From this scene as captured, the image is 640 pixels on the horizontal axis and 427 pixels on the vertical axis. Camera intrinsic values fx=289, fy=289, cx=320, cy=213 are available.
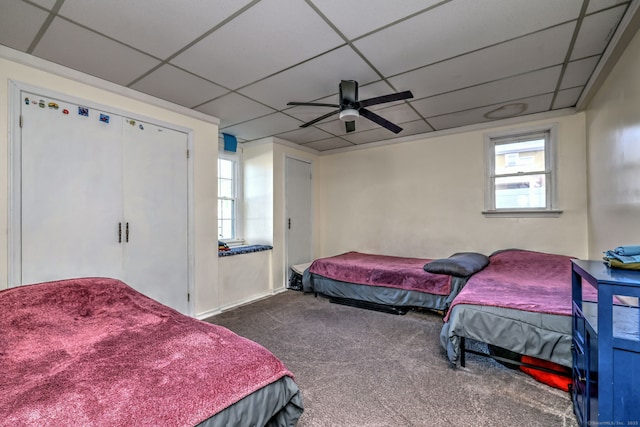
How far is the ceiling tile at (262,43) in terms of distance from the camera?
1841 mm

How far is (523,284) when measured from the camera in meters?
2.56

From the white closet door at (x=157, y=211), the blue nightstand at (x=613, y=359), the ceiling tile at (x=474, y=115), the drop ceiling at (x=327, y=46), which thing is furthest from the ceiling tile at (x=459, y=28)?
the white closet door at (x=157, y=211)

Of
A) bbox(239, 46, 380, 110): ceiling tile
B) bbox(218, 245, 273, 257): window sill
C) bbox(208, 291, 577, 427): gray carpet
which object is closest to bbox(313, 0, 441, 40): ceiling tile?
bbox(239, 46, 380, 110): ceiling tile

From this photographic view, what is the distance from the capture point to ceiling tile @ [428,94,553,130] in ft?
10.6

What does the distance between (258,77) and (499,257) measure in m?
3.38

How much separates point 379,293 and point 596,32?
3.09 m

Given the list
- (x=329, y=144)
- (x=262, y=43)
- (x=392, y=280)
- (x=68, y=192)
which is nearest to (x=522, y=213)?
(x=392, y=280)

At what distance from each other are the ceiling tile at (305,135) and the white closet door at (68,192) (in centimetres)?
219

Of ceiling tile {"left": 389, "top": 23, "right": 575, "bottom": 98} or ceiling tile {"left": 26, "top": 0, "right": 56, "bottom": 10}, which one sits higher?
ceiling tile {"left": 26, "top": 0, "right": 56, "bottom": 10}

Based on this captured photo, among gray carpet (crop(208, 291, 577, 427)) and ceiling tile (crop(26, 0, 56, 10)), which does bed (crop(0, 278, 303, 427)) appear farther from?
ceiling tile (crop(26, 0, 56, 10))

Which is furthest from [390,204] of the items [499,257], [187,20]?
[187,20]

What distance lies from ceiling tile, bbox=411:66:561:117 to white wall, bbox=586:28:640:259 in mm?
453

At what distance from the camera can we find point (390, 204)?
4.83 meters

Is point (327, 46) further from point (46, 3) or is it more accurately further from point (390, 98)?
point (46, 3)
